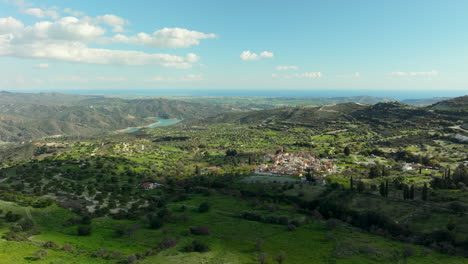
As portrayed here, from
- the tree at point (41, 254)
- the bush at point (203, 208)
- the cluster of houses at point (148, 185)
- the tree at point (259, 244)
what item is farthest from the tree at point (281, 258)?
the cluster of houses at point (148, 185)

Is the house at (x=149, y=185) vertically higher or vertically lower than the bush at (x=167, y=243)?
lower

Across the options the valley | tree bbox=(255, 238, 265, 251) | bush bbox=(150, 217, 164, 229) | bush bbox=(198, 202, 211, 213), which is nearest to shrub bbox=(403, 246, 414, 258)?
the valley

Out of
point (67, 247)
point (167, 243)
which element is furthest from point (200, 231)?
point (67, 247)

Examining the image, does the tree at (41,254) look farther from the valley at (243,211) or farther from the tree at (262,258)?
the tree at (262,258)

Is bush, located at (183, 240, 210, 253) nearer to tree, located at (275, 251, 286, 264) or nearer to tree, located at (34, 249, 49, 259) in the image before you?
tree, located at (275, 251, 286, 264)

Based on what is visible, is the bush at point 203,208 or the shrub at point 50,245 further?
the bush at point 203,208

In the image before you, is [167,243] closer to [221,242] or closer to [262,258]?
[221,242]

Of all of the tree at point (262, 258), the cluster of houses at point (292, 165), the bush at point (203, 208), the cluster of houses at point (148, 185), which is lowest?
the cluster of houses at point (148, 185)

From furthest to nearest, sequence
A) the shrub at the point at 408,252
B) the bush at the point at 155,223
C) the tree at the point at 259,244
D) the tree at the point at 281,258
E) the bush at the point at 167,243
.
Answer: the bush at the point at 155,223 < the bush at the point at 167,243 < the tree at the point at 259,244 < the shrub at the point at 408,252 < the tree at the point at 281,258
